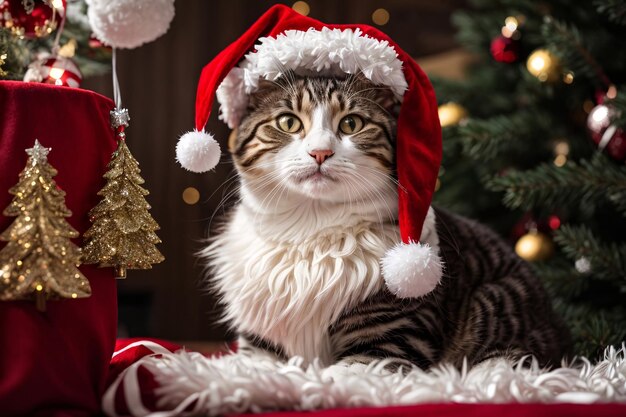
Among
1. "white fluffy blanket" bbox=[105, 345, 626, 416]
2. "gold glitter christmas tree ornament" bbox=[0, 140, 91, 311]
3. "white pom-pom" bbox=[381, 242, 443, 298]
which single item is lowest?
"white fluffy blanket" bbox=[105, 345, 626, 416]

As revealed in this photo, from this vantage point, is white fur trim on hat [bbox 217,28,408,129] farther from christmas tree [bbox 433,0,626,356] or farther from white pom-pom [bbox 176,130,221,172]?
christmas tree [bbox 433,0,626,356]

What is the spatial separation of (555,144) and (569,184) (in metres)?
0.31

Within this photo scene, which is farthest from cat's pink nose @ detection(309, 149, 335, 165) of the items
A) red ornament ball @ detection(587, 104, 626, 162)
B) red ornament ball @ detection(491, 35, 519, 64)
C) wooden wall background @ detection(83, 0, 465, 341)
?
wooden wall background @ detection(83, 0, 465, 341)

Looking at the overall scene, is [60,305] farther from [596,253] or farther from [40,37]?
[596,253]

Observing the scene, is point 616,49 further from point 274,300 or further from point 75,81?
point 75,81

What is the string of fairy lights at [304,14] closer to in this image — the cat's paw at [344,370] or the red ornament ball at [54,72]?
the red ornament ball at [54,72]

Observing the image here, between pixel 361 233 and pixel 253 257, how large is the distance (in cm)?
18

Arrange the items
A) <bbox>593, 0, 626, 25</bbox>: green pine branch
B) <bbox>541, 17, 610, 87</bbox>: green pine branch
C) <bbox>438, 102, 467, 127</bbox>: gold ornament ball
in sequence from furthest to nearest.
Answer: <bbox>438, 102, 467, 127</bbox>: gold ornament ball → <bbox>541, 17, 610, 87</bbox>: green pine branch → <bbox>593, 0, 626, 25</bbox>: green pine branch

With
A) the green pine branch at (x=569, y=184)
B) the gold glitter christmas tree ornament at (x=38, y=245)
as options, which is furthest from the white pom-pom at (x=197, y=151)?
the green pine branch at (x=569, y=184)

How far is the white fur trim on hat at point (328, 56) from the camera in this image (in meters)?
0.93

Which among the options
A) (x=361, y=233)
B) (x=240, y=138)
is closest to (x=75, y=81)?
(x=240, y=138)

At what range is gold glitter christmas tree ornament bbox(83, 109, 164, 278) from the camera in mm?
747

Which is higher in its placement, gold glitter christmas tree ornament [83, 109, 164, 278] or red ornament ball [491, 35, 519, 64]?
red ornament ball [491, 35, 519, 64]

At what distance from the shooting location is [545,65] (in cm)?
140
